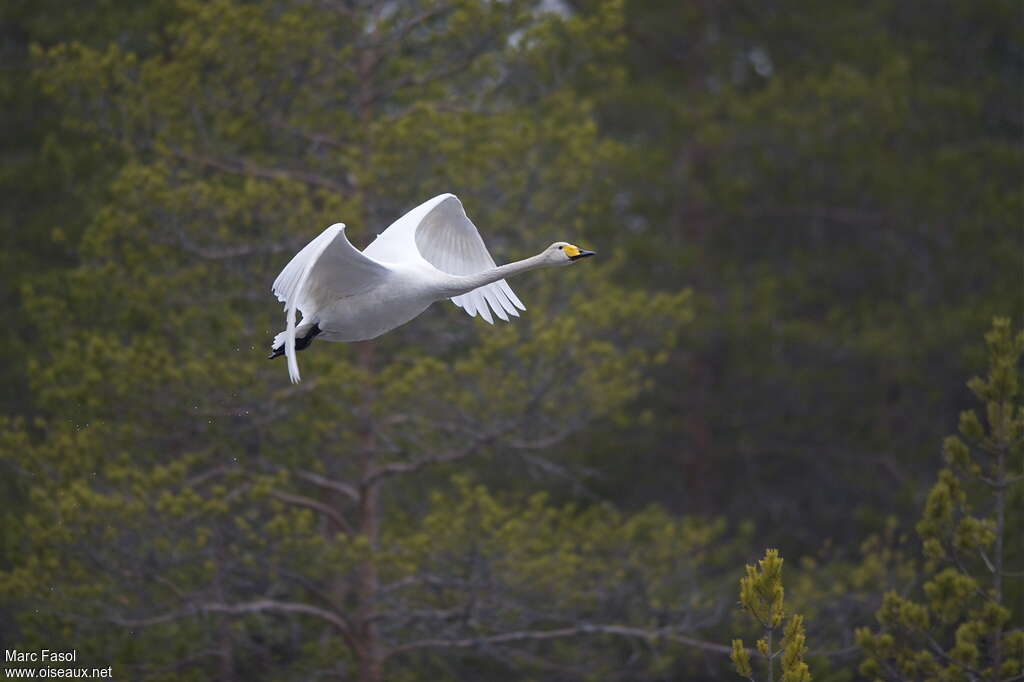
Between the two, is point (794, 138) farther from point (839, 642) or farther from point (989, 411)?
point (989, 411)

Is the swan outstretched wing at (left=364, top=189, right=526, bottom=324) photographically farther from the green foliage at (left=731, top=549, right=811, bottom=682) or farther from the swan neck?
the green foliage at (left=731, top=549, right=811, bottom=682)

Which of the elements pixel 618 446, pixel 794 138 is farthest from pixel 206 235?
pixel 794 138

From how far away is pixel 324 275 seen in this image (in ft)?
29.8

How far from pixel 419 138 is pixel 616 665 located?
14.8 feet

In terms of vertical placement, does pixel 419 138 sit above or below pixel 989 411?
above

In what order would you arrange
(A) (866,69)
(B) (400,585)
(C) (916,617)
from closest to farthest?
1. (C) (916,617)
2. (B) (400,585)
3. (A) (866,69)

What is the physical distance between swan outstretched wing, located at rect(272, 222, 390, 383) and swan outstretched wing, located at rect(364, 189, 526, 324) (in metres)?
0.39

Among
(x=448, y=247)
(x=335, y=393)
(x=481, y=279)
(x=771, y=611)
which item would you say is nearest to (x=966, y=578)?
(x=771, y=611)

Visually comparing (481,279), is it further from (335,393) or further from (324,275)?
(335,393)

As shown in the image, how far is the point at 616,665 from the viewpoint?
13211 millimetres

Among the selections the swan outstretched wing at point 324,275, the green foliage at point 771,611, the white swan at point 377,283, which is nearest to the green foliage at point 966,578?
the green foliage at point 771,611

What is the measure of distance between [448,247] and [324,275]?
1569 millimetres

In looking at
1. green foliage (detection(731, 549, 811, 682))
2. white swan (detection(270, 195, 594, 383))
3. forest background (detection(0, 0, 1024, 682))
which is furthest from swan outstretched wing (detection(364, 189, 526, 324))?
green foliage (detection(731, 549, 811, 682))

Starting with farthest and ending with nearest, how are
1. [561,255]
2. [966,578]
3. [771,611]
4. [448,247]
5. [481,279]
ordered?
[448,247] < [561,255] < [481,279] < [966,578] < [771,611]
